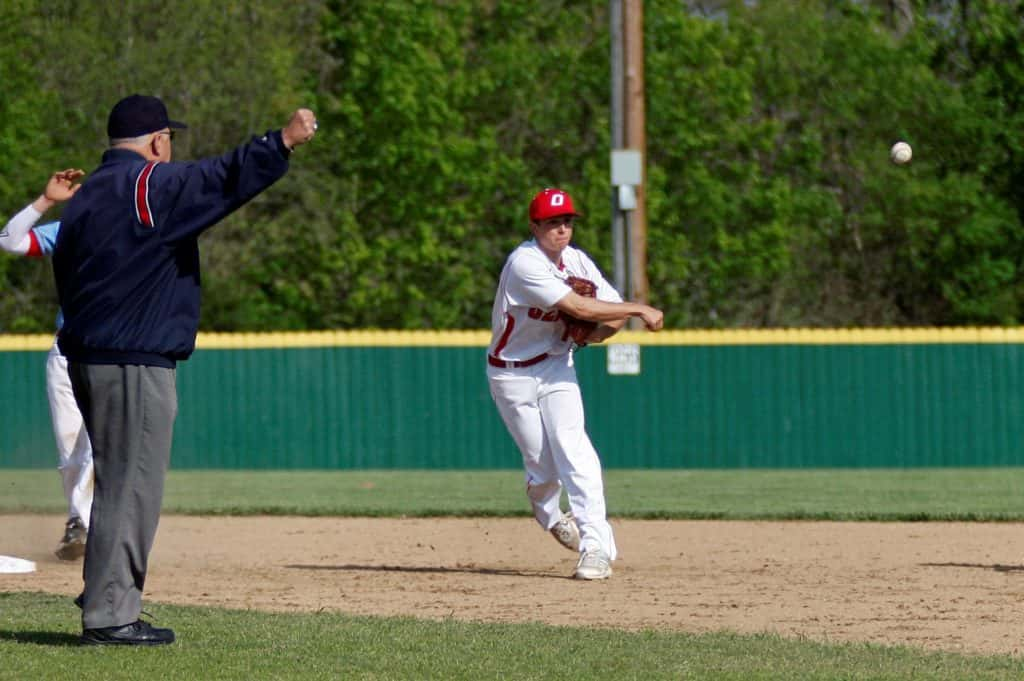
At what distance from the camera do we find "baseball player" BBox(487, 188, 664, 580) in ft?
26.6

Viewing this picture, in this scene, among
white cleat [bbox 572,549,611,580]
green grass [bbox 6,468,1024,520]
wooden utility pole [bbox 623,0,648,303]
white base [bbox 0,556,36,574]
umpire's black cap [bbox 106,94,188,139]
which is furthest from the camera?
wooden utility pole [bbox 623,0,648,303]

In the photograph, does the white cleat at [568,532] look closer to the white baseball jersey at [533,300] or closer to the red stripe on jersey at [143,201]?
the white baseball jersey at [533,300]

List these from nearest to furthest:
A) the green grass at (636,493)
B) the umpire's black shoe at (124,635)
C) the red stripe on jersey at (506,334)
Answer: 1. the umpire's black shoe at (124,635)
2. the red stripe on jersey at (506,334)
3. the green grass at (636,493)

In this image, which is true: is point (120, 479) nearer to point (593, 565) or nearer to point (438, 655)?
point (438, 655)

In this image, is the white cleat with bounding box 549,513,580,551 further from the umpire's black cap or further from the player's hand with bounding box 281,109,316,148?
the player's hand with bounding box 281,109,316,148

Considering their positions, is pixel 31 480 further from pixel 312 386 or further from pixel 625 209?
pixel 625 209

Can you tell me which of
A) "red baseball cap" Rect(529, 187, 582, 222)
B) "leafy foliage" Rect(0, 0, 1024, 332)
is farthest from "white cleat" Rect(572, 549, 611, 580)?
"leafy foliage" Rect(0, 0, 1024, 332)

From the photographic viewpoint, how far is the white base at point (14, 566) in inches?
337

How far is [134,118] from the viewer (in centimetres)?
595

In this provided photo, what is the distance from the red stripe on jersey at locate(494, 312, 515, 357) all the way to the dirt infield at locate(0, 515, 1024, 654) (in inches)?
45.5

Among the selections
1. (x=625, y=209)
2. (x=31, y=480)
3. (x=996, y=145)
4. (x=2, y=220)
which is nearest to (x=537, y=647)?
(x=31, y=480)

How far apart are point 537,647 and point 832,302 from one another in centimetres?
2892

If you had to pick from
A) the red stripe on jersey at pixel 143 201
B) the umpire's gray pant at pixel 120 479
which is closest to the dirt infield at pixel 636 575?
the umpire's gray pant at pixel 120 479

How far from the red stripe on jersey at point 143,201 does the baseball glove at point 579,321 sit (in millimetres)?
2830
